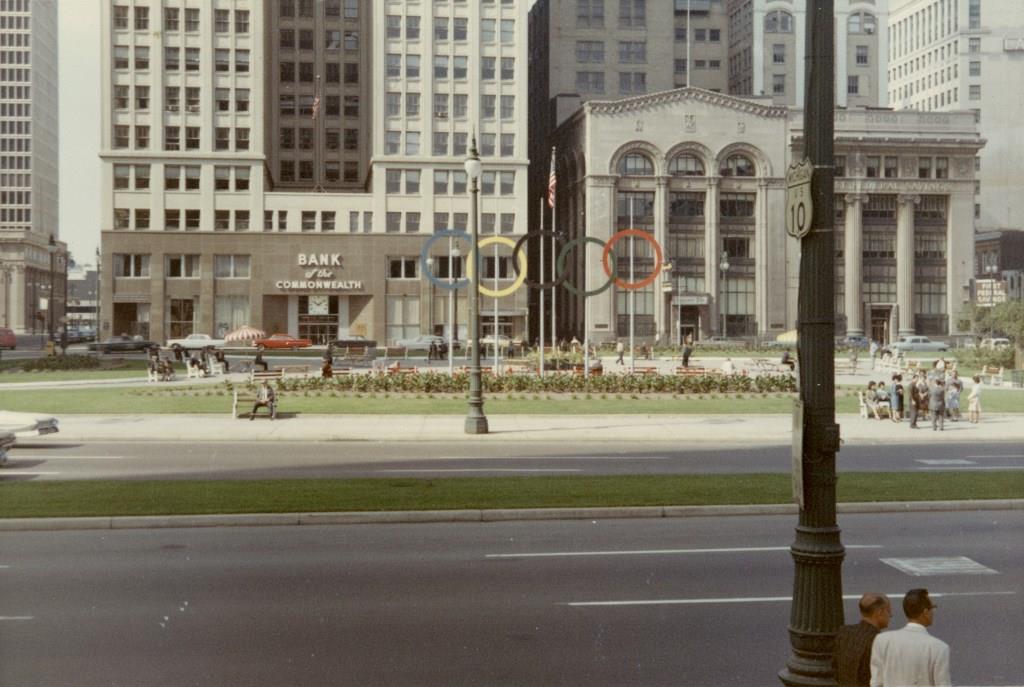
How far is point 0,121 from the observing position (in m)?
161

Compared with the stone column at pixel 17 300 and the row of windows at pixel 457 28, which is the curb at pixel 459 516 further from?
the stone column at pixel 17 300

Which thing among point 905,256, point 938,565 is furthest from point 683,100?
point 938,565

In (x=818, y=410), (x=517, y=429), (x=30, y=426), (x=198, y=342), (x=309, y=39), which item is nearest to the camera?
(x=818, y=410)

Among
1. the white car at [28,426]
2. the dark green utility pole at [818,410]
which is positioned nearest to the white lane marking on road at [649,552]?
the dark green utility pole at [818,410]

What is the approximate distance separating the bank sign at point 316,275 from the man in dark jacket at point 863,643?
102365mm

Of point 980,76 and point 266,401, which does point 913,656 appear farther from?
point 980,76

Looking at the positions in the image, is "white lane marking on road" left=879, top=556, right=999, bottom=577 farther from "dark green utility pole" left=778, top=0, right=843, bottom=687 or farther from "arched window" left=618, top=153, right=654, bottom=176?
"arched window" left=618, top=153, right=654, bottom=176

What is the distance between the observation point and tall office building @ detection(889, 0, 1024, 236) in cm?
11856

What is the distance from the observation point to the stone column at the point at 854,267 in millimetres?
119188

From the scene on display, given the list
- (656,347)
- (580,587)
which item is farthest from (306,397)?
(656,347)

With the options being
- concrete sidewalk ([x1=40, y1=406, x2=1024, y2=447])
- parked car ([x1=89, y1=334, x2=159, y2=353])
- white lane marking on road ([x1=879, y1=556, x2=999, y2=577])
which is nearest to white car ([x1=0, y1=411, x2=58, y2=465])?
concrete sidewalk ([x1=40, y1=406, x2=1024, y2=447])

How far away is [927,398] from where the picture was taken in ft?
120

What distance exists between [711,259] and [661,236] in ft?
18.4

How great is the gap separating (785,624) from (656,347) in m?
86.6
